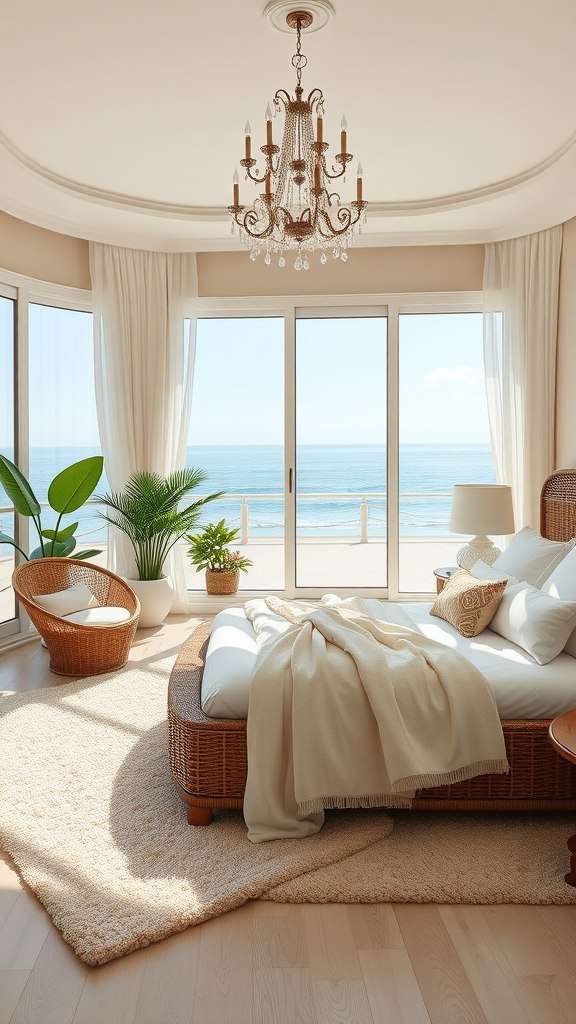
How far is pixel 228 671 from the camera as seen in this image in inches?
113

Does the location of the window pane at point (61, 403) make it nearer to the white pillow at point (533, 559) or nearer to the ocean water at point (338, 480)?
the ocean water at point (338, 480)

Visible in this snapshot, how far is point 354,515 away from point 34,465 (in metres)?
5.42

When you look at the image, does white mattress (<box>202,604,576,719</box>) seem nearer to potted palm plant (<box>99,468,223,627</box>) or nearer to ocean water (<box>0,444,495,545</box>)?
potted palm plant (<box>99,468,223,627</box>)

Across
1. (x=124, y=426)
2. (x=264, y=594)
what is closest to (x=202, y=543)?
(x=264, y=594)

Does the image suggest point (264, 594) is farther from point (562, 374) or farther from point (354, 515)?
point (354, 515)

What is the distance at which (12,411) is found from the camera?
529 centimetres

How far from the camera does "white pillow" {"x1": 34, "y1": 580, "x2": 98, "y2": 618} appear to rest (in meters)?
4.60

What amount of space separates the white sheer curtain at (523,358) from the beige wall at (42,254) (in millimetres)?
3171

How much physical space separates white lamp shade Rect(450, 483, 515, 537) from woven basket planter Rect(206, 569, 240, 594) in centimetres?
219

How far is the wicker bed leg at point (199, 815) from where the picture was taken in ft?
8.87

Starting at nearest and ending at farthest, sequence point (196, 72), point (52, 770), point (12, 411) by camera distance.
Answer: point (52, 770)
point (196, 72)
point (12, 411)

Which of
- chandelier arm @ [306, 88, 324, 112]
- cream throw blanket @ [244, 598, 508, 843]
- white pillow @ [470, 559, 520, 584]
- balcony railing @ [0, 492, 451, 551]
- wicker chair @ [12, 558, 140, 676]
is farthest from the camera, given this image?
balcony railing @ [0, 492, 451, 551]

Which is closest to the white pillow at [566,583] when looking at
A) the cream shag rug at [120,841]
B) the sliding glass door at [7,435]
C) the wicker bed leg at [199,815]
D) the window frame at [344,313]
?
the cream shag rug at [120,841]

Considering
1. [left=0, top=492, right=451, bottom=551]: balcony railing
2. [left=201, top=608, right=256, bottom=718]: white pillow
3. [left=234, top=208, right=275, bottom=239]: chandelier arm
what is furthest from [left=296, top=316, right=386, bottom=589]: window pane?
[left=201, top=608, right=256, bottom=718]: white pillow
